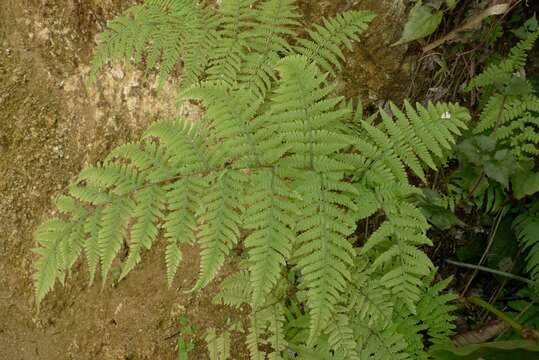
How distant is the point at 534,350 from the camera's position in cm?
248

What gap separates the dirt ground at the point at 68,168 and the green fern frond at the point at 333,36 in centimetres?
115

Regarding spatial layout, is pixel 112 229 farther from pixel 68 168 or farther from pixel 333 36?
pixel 333 36

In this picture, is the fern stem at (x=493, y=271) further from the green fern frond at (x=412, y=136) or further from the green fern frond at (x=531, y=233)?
the green fern frond at (x=412, y=136)

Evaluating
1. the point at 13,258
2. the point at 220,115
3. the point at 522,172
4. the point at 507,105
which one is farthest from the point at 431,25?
the point at 13,258

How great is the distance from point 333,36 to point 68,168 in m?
2.54

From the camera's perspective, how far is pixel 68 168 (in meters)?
4.22

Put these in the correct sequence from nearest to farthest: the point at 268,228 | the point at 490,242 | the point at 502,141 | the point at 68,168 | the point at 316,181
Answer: the point at 268,228 → the point at 316,181 → the point at 502,141 → the point at 490,242 → the point at 68,168

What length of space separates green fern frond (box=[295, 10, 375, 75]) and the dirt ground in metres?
1.15

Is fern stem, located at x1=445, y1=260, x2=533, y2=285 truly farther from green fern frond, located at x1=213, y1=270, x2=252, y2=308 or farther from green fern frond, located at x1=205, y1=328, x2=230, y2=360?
green fern frond, located at x1=205, y1=328, x2=230, y2=360

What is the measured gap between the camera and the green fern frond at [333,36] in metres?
3.24

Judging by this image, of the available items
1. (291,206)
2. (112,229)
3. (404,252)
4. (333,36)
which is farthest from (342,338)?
(333,36)

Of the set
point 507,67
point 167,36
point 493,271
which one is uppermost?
point 167,36

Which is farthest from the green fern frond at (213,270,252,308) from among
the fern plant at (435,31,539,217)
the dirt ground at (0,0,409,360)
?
the fern plant at (435,31,539,217)

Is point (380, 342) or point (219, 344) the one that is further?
point (219, 344)
